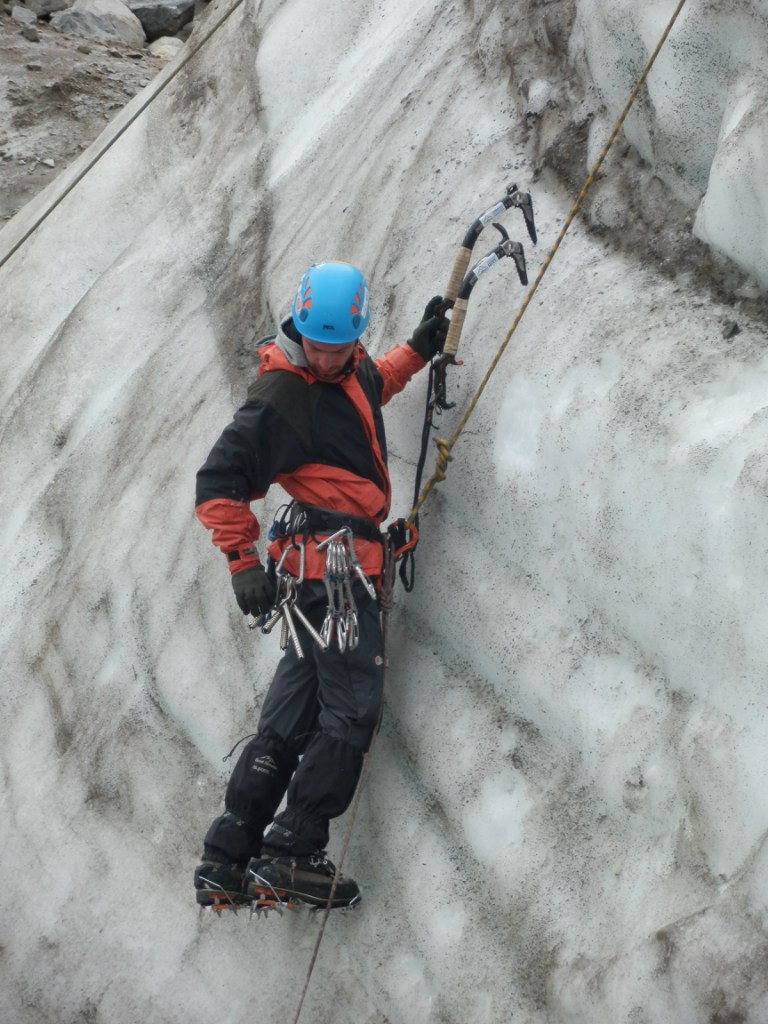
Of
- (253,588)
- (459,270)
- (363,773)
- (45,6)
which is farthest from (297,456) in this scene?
(45,6)

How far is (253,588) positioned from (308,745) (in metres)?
0.55

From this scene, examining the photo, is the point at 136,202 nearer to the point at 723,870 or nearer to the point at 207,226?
the point at 207,226

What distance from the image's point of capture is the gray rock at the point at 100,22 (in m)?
13.0

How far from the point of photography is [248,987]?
4602 millimetres

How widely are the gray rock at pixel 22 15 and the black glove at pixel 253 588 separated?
10045mm

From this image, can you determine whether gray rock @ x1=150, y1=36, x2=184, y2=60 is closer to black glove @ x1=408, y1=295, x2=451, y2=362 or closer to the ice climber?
black glove @ x1=408, y1=295, x2=451, y2=362

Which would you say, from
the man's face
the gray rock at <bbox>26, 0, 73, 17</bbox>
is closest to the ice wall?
the man's face

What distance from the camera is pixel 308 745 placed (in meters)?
4.32

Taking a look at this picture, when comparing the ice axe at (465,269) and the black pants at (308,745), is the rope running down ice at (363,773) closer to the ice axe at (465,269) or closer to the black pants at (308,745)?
the black pants at (308,745)

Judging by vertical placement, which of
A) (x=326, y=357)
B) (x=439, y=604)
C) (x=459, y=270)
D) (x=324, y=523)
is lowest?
(x=439, y=604)

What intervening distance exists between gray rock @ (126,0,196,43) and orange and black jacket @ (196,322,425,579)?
34.8ft

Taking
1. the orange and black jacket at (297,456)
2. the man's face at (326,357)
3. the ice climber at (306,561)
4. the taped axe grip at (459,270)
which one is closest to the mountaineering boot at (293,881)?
the ice climber at (306,561)

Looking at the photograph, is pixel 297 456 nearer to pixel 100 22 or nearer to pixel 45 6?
pixel 100 22

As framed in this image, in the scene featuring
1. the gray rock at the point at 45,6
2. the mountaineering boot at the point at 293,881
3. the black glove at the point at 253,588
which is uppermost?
the black glove at the point at 253,588
